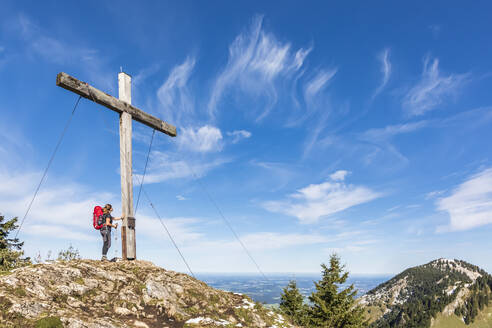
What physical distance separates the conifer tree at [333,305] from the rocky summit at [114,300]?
72.5 feet

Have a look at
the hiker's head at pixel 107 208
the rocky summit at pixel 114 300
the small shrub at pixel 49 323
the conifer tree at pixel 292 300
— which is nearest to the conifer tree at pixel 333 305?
the conifer tree at pixel 292 300

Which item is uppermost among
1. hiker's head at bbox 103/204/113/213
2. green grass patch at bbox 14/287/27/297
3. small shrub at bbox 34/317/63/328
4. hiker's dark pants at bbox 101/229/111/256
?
hiker's head at bbox 103/204/113/213

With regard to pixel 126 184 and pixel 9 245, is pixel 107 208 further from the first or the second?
pixel 9 245

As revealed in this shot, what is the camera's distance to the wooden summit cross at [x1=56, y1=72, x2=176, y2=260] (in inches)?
436

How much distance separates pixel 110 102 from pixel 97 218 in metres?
4.65

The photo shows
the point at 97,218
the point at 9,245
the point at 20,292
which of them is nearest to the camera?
the point at 20,292

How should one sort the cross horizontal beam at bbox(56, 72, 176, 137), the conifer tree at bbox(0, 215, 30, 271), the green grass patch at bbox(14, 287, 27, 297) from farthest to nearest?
the conifer tree at bbox(0, 215, 30, 271), the cross horizontal beam at bbox(56, 72, 176, 137), the green grass patch at bbox(14, 287, 27, 297)

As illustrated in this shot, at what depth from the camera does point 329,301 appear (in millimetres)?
30812

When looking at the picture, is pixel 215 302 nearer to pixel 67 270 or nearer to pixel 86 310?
pixel 86 310

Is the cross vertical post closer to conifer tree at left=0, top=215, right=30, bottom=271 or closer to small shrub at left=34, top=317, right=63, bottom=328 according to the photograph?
small shrub at left=34, top=317, right=63, bottom=328

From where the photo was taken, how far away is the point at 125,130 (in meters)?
12.3

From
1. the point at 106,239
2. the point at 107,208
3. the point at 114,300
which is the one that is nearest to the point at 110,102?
the point at 107,208

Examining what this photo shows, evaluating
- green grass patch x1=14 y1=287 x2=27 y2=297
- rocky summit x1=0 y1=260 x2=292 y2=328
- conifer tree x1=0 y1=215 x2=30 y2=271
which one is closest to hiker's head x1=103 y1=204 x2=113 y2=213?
rocky summit x1=0 y1=260 x2=292 y2=328

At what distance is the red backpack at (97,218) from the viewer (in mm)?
11789
